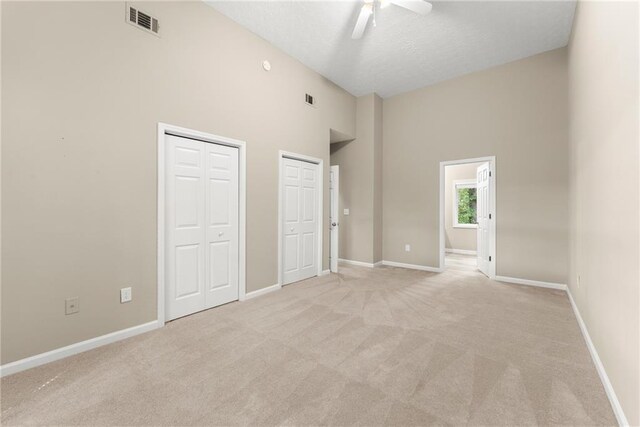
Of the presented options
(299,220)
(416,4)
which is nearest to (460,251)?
(299,220)

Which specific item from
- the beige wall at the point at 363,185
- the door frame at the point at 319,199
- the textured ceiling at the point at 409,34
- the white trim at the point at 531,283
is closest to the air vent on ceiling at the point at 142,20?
the textured ceiling at the point at 409,34

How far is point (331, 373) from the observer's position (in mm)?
1912

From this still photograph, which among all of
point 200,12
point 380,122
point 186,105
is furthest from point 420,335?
point 380,122

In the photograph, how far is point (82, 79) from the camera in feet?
7.25

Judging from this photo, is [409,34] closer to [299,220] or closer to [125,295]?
[299,220]

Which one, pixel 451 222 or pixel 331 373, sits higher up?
pixel 451 222

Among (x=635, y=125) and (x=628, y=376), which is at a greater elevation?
(x=635, y=125)

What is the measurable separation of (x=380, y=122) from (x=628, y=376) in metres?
5.02

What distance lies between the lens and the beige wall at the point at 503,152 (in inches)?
155

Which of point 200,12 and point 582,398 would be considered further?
point 200,12

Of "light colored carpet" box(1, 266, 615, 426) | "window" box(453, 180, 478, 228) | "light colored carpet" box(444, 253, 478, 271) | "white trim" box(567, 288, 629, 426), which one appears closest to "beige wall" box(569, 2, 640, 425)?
"white trim" box(567, 288, 629, 426)

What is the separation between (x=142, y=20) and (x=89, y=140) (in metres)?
1.24

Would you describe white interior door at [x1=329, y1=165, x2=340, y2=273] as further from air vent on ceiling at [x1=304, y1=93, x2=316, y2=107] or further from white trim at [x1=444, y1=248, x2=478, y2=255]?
white trim at [x1=444, y1=248, x2=478, y2=255]

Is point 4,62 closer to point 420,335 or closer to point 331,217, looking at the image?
point 420,335
